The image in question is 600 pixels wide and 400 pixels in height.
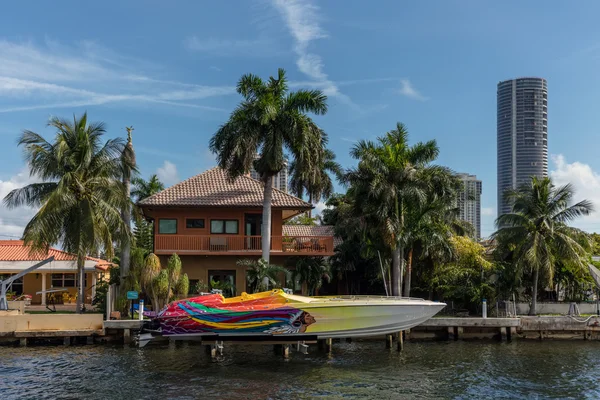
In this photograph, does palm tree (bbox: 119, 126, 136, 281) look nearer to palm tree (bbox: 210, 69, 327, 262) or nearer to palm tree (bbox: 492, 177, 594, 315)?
palm tree (bbox: 210, 69, 327, 262)

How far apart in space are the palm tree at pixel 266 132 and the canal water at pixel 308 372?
8733 mm

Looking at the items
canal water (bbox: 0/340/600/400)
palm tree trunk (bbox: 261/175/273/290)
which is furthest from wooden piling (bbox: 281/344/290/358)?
palm tree trunk (bbox: 261/175/273/290)

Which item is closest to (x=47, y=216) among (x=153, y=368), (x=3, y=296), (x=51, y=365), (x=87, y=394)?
(x=3, y=296)

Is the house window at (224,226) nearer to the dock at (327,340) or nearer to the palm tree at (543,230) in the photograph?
the dock at (327,340)

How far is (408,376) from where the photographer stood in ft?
66.1

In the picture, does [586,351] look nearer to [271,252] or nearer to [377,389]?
[377,389]

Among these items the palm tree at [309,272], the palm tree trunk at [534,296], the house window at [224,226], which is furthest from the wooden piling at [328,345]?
the palm tree trunk at [534,296]

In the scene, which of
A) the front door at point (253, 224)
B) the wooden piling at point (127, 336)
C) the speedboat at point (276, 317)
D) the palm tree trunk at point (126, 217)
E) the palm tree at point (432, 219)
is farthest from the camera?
the front door at point (253, 224)

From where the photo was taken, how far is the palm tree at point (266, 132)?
30125 millimetres

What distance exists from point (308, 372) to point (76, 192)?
15788 mm

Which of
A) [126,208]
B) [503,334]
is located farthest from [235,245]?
[503,334]

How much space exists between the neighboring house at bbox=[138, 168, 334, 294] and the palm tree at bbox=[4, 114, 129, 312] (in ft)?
8.42

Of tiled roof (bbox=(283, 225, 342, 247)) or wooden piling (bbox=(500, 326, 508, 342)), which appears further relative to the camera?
tiled roof (bbox=(283, 225, 342, 247))

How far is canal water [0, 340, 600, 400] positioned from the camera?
18.0 m
